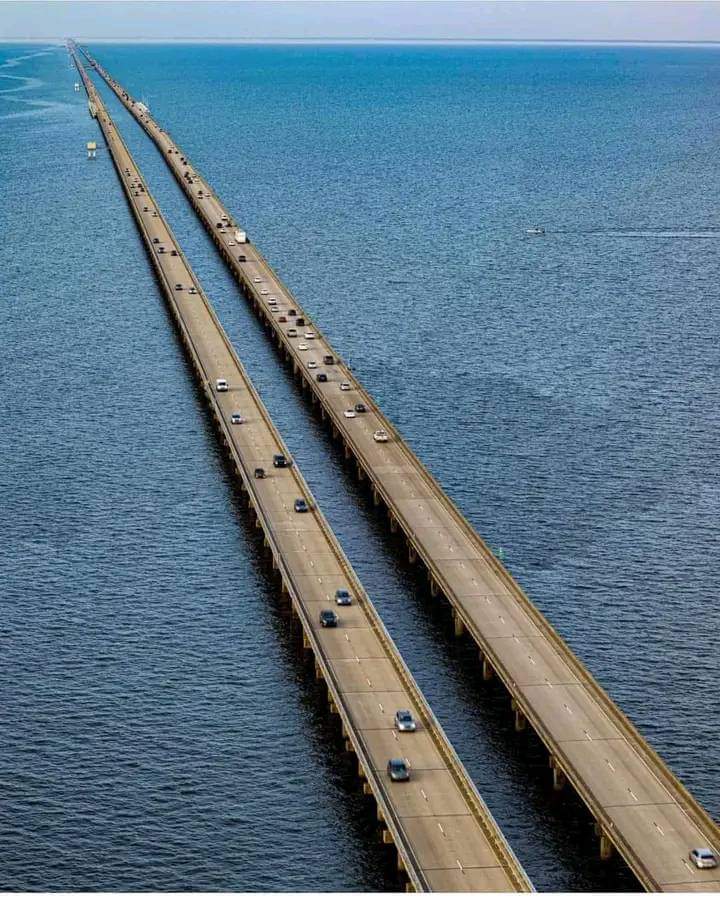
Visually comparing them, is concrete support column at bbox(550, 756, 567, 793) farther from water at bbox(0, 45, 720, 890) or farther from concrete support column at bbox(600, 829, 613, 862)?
concrete support column at bbox(600, 829, 613, 862)

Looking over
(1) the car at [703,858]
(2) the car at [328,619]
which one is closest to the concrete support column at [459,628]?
(2) the car at [328,619]

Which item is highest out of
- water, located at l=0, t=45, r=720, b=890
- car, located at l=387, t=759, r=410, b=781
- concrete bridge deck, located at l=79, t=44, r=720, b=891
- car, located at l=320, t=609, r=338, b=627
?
car, located at l=387, t=759, r=410, b=781

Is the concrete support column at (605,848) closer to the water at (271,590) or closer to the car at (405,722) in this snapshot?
the water at (271,590)

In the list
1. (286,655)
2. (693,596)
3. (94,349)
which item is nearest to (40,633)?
(286,655)

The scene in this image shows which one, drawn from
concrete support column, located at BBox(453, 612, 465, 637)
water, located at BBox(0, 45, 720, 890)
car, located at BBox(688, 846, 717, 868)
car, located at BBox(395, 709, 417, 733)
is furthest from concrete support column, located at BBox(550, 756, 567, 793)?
concrete support column, located at BBox(453, 612, 465, 637)

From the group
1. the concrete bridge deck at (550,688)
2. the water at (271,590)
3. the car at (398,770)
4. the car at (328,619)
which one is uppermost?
the car at (398,770)

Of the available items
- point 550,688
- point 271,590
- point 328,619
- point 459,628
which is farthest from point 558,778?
point 271,590
